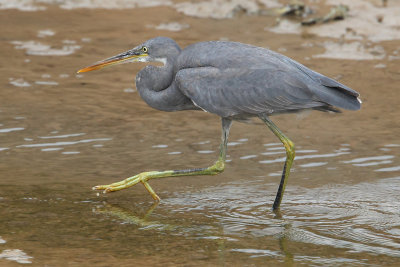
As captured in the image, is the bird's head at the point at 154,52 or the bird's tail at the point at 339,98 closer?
the bird's tail at the point at 339,98

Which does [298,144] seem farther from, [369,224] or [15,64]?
[15,64]

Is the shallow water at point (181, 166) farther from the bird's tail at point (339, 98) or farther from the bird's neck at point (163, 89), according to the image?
the bird's neck at point (163, 89)

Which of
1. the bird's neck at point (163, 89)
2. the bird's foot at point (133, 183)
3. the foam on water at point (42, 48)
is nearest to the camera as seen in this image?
the bird's foot at point (133, 183)

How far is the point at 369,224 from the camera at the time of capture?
19.0 feet

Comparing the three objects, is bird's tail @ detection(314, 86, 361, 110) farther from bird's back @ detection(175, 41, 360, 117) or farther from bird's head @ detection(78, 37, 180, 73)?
bird's head @ detection(78, 37, 180, 73)

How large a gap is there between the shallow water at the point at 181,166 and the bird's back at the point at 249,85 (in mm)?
316

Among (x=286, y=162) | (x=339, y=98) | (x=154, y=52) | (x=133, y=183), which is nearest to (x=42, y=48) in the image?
(x=154, y=52)

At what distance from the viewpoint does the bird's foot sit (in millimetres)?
6316

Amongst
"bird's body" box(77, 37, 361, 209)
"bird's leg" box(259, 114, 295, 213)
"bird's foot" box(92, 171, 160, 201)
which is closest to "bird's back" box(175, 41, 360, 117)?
"bird's body" box(77, 37, 361, 209)

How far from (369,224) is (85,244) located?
195 centimetres

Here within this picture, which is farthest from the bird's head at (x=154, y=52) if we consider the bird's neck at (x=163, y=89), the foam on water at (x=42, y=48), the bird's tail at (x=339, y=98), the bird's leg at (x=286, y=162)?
the foam on water at (x=42, y=48)

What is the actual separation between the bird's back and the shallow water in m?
0.32

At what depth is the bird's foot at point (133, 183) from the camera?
6316 millimetres

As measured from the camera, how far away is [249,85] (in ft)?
20.6
